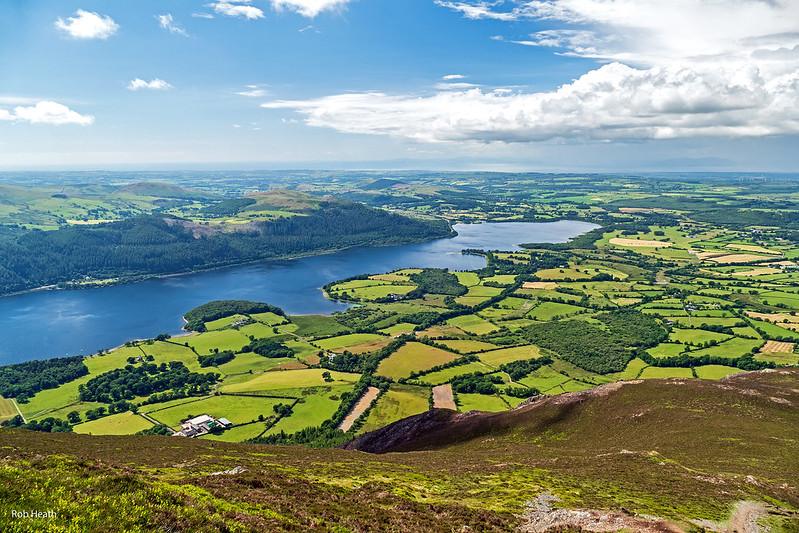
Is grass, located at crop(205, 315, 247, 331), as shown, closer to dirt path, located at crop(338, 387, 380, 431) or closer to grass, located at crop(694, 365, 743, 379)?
dirt path, located at crop(338, 387, 380, 431)

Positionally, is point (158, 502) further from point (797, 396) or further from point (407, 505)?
point (797, 396)

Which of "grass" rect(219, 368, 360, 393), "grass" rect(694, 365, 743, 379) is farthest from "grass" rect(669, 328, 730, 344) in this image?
"grass" rect(219, 368, 360, 393)

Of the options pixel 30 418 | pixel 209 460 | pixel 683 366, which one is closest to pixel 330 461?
pixel 209 460

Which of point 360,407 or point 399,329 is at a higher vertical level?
point 399,329

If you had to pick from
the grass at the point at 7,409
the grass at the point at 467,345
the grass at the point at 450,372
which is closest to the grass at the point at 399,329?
the grass at the point at 467,345

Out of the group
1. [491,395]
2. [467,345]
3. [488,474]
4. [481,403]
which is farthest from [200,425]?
[467,345]

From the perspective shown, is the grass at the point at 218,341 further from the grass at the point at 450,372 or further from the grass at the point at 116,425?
the grass at the point at 450,372

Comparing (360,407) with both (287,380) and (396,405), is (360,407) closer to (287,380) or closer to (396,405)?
(396,405)
